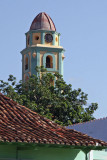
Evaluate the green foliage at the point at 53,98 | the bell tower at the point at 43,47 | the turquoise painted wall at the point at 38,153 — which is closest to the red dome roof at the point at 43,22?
the bell tower at the point at 43,47

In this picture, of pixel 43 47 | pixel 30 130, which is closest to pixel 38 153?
pixel 30 130

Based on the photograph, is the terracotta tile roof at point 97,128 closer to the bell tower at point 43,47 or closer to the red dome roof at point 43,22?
the bell tower at point 43,47

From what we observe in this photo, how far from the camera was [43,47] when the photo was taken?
60.9m

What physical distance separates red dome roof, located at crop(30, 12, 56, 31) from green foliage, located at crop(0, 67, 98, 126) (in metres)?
12.3

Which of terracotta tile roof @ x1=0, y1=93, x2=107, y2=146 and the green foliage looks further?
the green foliage

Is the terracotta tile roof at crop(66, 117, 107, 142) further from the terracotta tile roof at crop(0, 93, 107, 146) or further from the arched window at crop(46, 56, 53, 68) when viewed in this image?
the arched window at crop(46, 56, 53, 68)

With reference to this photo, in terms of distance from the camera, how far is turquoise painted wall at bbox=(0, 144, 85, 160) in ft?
46.3

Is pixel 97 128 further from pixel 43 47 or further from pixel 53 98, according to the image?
pixel 43 47

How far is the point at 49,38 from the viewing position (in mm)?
61312

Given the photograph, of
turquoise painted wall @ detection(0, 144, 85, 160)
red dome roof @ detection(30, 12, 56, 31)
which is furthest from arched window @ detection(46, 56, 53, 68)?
turquoise painted wall @ detection(0, 144, 85, 160)

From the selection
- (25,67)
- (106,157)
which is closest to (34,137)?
(106,157)

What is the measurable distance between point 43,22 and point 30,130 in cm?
4680

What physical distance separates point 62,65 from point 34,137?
47764 mm

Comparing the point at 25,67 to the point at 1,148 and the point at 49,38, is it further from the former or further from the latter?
the point at 1,148
